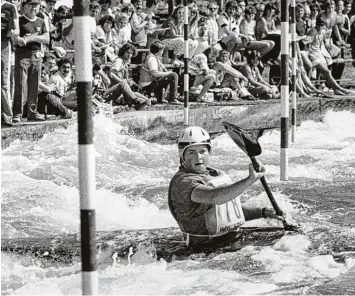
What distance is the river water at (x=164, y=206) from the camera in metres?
5.48

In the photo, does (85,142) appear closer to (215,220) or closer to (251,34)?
(215,220)

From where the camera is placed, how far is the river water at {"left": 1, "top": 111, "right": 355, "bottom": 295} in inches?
216

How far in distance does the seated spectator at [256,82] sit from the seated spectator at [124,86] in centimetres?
272

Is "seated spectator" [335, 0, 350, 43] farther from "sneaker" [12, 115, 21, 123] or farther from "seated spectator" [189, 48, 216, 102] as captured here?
"sneaker" [12, 115, 21, 123]

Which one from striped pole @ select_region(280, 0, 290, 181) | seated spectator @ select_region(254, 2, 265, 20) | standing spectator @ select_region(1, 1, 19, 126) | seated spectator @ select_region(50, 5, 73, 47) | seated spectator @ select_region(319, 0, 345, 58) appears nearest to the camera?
striped pole @ select_region(280, 0, 290, 181)

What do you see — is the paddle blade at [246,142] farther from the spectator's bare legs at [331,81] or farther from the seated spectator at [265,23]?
the spectator's bare legs at [331,81]

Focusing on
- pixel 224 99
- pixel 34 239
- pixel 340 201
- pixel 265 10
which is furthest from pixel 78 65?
pixel 265 10

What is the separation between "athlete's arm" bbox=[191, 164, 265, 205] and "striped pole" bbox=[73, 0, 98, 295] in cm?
243

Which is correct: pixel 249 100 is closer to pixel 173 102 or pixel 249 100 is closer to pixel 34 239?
pixel 173 102

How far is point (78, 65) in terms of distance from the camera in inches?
136

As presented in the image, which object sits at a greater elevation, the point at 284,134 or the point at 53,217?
the point at 284,134

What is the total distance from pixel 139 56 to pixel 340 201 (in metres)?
6.24

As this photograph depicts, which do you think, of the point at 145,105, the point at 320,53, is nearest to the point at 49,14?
the point at 145,105

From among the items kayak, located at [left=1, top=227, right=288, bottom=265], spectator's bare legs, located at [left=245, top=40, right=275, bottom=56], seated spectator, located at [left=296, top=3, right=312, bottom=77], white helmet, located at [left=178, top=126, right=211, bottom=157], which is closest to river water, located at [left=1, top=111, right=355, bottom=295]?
kayak, located at [left=1, top=227, right=288, bottom=265]
